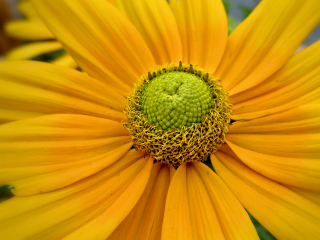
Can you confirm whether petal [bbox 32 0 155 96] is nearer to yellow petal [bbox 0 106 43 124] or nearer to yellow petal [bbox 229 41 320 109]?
yellow petal [bbox 0 106 43 124]

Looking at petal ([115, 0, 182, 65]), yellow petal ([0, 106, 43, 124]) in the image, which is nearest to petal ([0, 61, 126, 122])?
yellow petal ([0, 106, 43, 124])

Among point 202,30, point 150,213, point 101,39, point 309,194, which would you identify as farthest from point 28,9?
point 309,194

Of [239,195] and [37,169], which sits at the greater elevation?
[37,169]

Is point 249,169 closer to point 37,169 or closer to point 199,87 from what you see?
point 199,87

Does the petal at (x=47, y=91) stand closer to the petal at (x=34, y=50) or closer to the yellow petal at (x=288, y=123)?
the yellow petal at (x=288, y=123)

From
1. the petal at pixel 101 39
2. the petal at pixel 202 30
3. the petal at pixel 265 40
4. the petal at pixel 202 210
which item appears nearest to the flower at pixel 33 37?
the petal at pixel 101 39

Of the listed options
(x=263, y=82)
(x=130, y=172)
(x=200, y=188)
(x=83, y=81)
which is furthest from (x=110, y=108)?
(x=263, y=82)

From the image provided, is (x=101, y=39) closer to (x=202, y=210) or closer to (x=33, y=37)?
(x=202, y=210)
